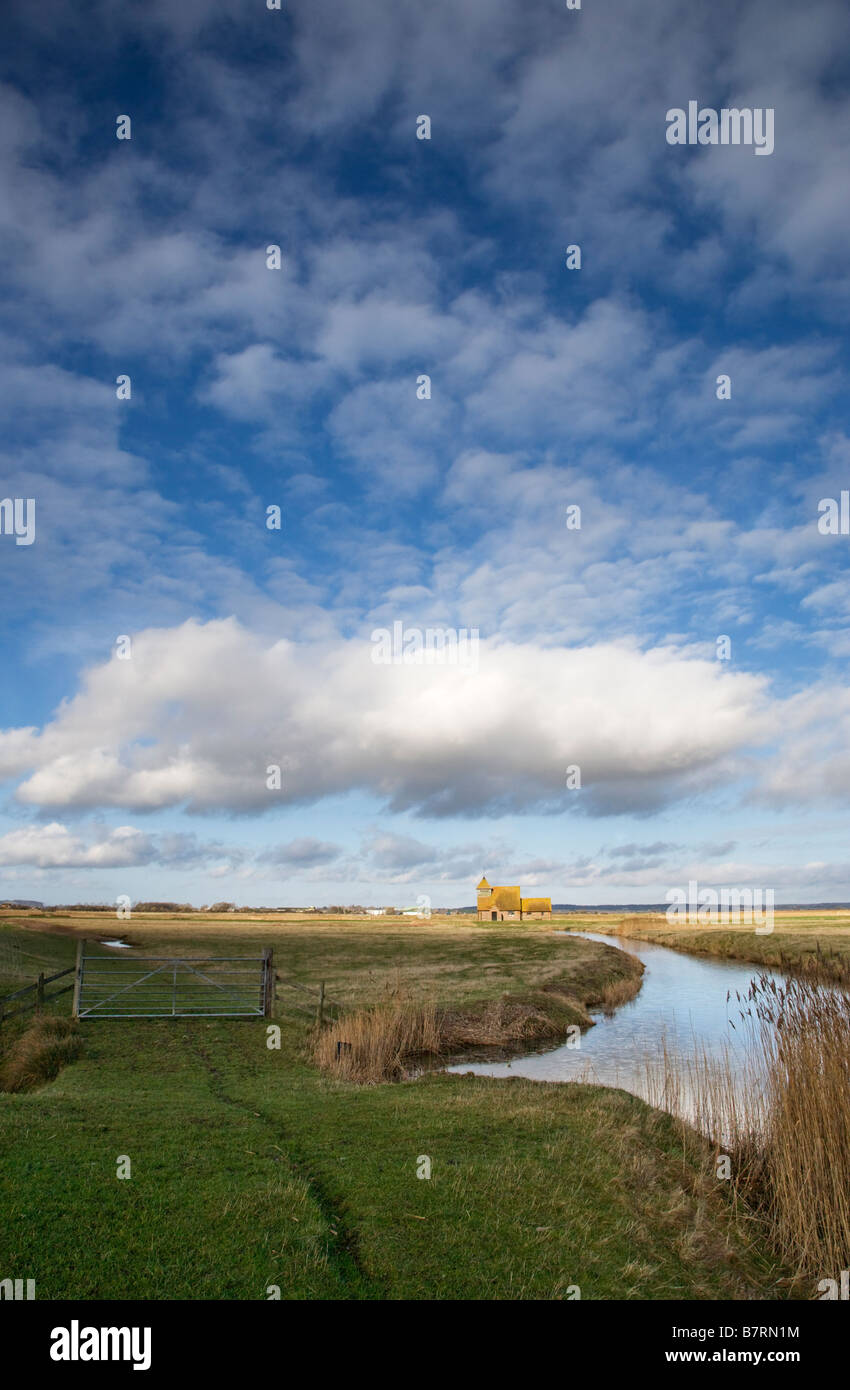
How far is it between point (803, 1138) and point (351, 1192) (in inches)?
272

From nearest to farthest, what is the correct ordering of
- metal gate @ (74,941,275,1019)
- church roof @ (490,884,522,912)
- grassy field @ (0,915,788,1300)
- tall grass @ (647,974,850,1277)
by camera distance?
grassy field @ (0,915,788,1300)
tall grass @ (647,974,850,1277)
metal gate @ (74,941,275,1019)
church roof @ (490,884,522,912)

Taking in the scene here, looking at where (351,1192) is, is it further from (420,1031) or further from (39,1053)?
(420,1031)

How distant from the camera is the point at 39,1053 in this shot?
64.8ft

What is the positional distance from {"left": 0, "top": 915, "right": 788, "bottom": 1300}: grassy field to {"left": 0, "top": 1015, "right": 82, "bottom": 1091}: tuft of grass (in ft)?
2.86

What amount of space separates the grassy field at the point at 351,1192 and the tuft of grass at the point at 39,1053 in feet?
2.86

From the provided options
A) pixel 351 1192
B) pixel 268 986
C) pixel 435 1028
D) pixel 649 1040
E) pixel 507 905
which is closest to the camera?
pixel 351 1192

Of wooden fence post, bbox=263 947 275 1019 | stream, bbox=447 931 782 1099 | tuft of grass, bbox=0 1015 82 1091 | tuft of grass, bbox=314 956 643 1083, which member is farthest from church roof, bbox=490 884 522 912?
tuft of grass, bbox=0 1015 82 1091

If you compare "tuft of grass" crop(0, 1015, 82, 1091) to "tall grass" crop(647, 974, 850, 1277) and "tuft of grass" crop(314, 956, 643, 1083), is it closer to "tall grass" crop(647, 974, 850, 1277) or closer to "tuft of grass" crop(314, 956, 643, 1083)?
"tuft of grass" crop(314, 956, 643, 1083)

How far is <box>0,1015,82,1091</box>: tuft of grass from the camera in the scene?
61.3 ft

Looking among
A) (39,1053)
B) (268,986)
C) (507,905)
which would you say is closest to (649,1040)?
(268,986)

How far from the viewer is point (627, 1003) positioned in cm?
3938

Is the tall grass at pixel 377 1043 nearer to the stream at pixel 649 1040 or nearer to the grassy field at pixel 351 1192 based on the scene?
the grassy field at pixel 351 1192

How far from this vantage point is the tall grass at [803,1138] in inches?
423

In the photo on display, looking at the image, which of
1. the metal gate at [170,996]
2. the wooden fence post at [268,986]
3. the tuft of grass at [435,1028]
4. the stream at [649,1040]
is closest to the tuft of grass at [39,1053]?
the metal gate at [170,996]
